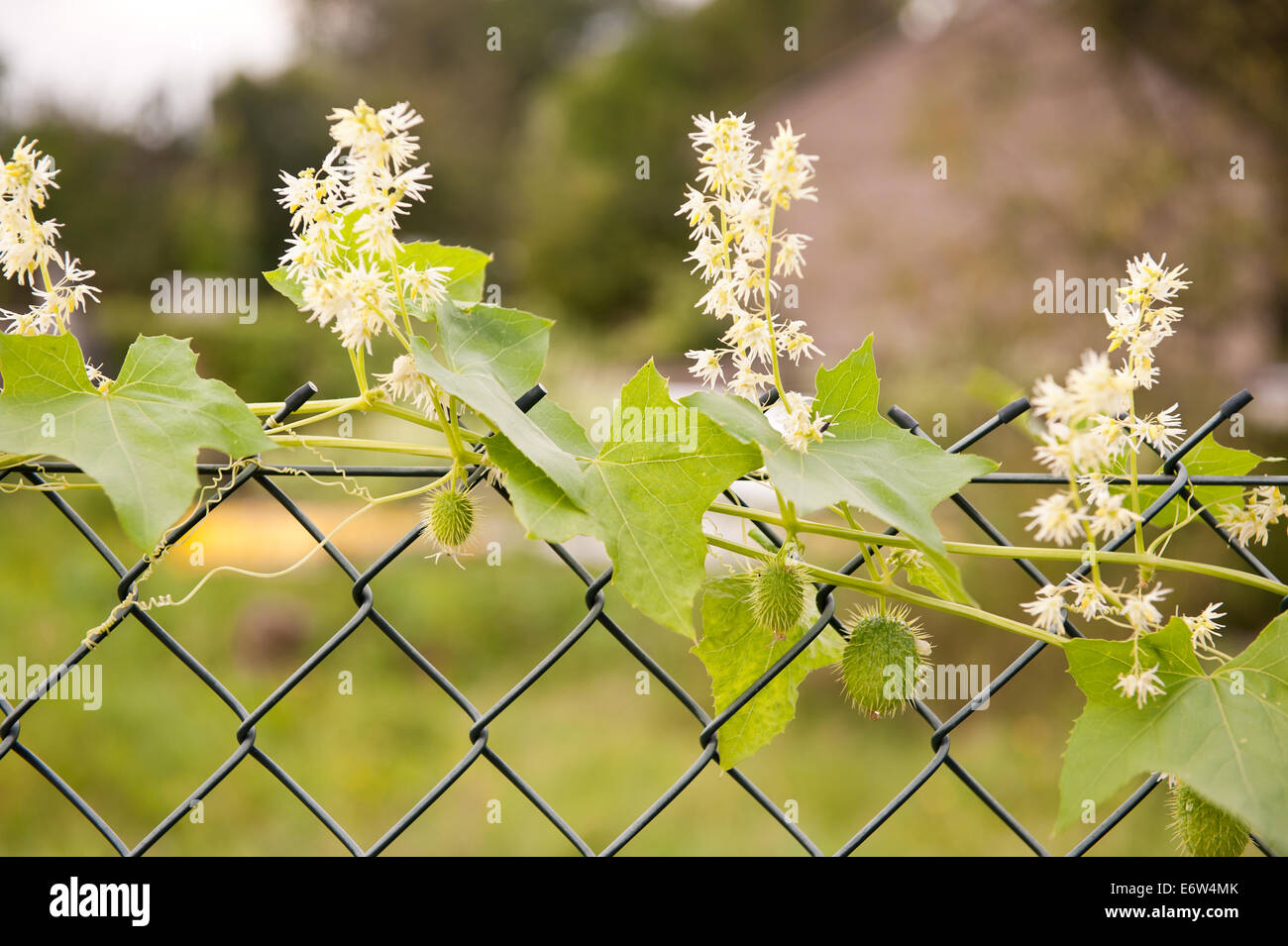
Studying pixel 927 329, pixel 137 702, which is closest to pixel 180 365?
pixel 137 702

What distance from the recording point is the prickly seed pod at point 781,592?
1.19m

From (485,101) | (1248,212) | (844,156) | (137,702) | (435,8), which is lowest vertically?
(137,702)

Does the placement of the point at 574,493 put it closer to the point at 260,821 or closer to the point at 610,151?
the point at 260,821

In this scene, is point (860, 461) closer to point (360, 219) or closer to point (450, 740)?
point (360, 219)

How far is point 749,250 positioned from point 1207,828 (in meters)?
0.93

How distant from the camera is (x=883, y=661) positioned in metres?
1.21

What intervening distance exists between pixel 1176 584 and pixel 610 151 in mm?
23627

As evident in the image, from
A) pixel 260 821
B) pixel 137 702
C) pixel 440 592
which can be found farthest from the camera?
pixel 440 592

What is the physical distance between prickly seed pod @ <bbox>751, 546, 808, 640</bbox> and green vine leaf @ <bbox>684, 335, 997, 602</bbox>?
0.15 meters

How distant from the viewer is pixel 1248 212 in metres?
8.54

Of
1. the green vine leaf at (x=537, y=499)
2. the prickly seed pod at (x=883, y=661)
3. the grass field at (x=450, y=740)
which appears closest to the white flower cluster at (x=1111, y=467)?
the prickly seed pod at (x=883, y=661)

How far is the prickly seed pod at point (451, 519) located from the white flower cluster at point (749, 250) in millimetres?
331

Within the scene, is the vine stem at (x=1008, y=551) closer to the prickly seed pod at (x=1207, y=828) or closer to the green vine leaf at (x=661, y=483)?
the green vine leaf at (x=661, y=483)

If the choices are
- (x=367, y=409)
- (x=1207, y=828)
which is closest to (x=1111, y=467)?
(x=1207, y=828)
